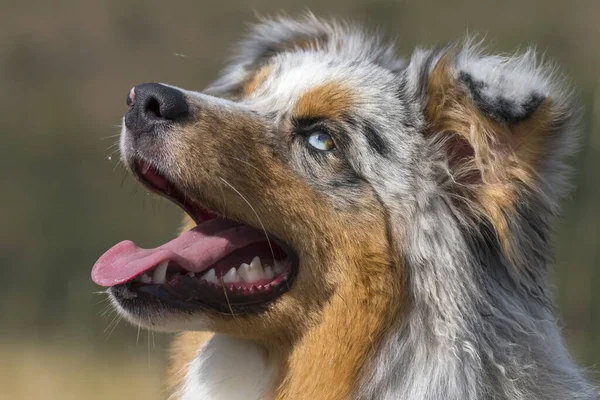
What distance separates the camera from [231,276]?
3842 millimetres

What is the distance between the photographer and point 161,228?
361 inches

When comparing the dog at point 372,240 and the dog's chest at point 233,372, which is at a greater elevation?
the dog at point 372,240

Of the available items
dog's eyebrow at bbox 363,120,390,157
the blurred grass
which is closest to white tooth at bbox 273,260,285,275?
dog's eyebrow at bbox 363,120,390,157

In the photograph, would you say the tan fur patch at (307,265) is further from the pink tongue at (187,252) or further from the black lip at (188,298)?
the pink tongue at (187,252)

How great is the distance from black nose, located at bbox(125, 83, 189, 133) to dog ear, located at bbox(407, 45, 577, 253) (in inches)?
38.8

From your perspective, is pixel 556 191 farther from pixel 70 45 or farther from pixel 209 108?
pixel 70 45

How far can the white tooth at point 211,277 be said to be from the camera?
12.5 feet

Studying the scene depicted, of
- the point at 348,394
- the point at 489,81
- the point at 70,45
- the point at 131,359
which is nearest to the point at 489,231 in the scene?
the point at 489,81

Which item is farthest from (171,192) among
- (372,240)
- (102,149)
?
(102,149)

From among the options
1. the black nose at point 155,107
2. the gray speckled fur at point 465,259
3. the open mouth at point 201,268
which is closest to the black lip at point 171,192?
the open mouth at point 201,268

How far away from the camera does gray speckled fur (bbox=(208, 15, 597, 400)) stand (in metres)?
3.60

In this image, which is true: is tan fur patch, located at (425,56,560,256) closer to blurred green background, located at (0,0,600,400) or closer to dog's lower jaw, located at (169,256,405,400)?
dog's lower jaw, located at (169,256,405,400)

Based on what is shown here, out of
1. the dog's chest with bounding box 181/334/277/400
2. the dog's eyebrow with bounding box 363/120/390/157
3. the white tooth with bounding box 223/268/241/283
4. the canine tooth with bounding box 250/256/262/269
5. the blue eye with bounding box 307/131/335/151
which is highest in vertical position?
the dog's eyebrow with bounding box 363/120/390/157

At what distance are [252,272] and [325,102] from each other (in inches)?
29.3
